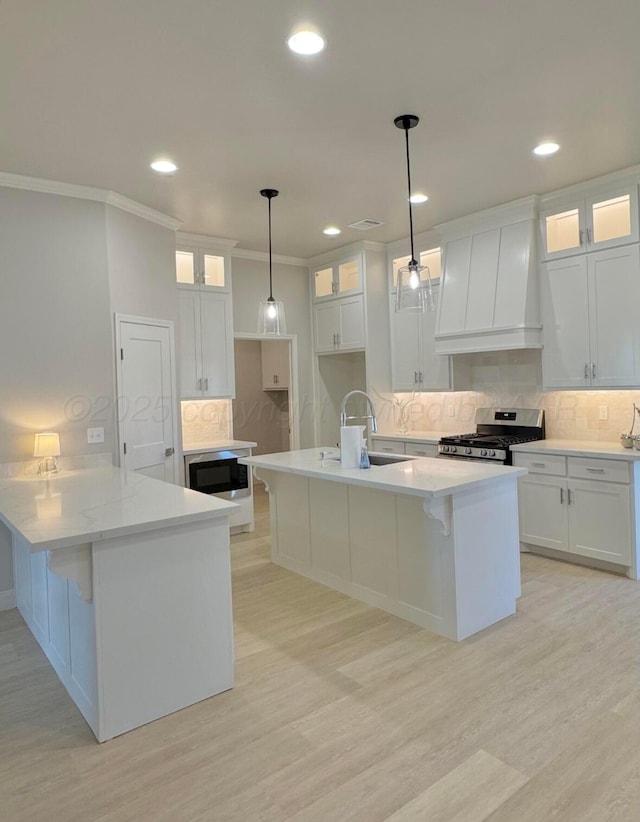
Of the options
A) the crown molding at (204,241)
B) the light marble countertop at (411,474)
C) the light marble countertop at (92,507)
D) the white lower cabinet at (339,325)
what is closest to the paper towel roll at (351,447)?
the light marble countertop at (411,474)

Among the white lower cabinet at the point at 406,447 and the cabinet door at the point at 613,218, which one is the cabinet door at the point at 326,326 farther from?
the cabinet door at the point at 613,218

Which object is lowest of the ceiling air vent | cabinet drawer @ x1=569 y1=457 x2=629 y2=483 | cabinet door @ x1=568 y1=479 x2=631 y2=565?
→ cabinet door @ x1=568 y1=479 x2=631 y2=565

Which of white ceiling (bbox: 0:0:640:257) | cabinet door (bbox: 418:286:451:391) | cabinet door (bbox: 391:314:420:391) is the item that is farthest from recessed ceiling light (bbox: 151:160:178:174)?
cabinet door (bbox: 391:314:420:391)

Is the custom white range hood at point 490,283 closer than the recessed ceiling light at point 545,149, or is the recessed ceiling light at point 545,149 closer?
the recessed ceiling light at point 545,149

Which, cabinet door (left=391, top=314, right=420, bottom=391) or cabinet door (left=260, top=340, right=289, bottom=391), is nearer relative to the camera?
cabinet door (left=391, top=314, right=420, bottom=391)

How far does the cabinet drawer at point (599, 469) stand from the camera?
3830 millimetres

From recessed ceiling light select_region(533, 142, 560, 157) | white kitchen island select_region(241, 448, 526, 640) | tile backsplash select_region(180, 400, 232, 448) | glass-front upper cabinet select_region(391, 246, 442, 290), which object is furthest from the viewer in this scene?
tile backsplash select_region(180, 400, 232, 448)

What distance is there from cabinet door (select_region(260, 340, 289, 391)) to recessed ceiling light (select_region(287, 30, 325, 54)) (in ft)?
17.2

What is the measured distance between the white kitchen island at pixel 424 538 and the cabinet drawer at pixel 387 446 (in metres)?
1.83

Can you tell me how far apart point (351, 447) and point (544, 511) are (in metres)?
1.81

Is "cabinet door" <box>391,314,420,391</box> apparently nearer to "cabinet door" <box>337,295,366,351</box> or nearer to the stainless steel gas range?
"cabinet door" <box>337,295,366,351</box>

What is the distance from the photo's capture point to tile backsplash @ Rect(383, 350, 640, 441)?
14.7ft

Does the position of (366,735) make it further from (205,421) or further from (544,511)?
(205,421)

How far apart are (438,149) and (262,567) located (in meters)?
3.25
